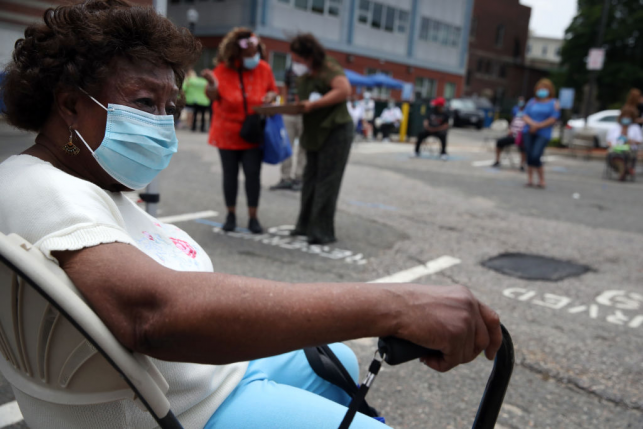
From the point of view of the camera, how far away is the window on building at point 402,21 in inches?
1495

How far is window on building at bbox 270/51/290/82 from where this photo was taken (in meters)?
28.8

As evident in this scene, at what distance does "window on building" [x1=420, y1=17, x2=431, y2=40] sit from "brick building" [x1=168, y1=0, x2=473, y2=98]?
7cm

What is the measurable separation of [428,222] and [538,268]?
194 centimetres

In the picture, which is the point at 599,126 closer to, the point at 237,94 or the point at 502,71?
the point at 237,94

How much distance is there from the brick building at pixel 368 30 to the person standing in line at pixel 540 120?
15.3m

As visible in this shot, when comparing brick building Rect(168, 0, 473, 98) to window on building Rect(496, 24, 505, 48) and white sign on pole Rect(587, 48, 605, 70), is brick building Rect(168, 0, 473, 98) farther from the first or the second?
window on building Rect(496, 24, 505, 48)

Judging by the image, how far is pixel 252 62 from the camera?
519 centimetres

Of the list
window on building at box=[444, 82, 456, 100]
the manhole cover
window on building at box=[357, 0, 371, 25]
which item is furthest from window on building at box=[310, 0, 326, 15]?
the manhole cover

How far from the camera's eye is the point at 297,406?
1.27 meters

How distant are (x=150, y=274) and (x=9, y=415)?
1922 millimetres

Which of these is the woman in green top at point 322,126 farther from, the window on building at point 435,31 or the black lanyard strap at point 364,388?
the window on building at point 435,31

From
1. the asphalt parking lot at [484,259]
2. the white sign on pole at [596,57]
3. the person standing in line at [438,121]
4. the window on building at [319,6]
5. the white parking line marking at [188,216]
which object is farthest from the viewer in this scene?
the window on building at [319,6]

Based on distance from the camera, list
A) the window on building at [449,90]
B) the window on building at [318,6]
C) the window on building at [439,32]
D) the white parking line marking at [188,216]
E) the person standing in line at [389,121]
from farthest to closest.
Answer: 1. the window on building at [449,90]
2. the window on building at [439,32]
3. the window on building at [318,6]
4. the person standing in line at [389,121]
5. the white parking line marking at [188,216]

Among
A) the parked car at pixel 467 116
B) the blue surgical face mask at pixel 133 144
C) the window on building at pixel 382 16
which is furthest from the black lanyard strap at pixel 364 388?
the parked car at pixel 467 116
